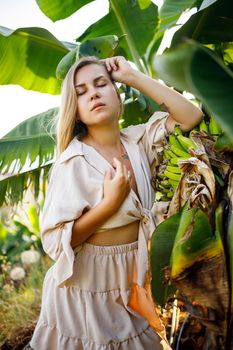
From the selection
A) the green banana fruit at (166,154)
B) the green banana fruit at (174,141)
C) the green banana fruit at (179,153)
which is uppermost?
the green banana fruit at (174,141)

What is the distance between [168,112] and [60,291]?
72cm

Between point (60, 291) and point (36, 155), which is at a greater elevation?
point (36, 155)

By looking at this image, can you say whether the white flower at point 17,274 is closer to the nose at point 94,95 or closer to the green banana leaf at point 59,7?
the green banana leaf at point 59,7

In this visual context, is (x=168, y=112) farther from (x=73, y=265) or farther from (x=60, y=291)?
(x=60, y=291)

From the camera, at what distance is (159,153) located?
152 cm

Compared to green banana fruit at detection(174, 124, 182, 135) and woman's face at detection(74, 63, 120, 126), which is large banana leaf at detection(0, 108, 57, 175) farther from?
green banana fruit at detection(174, 124, 182, 135)

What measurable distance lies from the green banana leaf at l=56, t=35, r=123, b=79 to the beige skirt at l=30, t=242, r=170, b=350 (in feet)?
2.58

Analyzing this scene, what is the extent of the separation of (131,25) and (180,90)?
1086mm

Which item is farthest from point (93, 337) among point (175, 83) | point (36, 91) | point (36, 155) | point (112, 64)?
point (36, 91)

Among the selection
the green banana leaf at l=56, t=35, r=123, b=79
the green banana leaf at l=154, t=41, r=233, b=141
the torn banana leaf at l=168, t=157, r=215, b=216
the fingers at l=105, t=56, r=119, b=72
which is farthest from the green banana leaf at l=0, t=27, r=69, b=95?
the green banana leaf at l=154, t=41, r=233, b=141

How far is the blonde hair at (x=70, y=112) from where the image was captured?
1.51 meters

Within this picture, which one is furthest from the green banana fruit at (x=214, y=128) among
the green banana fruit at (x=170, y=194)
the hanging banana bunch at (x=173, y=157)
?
the green banana fruit at (x=170, y=194)

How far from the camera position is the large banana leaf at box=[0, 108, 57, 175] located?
2.76 meters

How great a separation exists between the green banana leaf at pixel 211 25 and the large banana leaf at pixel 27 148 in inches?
42.7
